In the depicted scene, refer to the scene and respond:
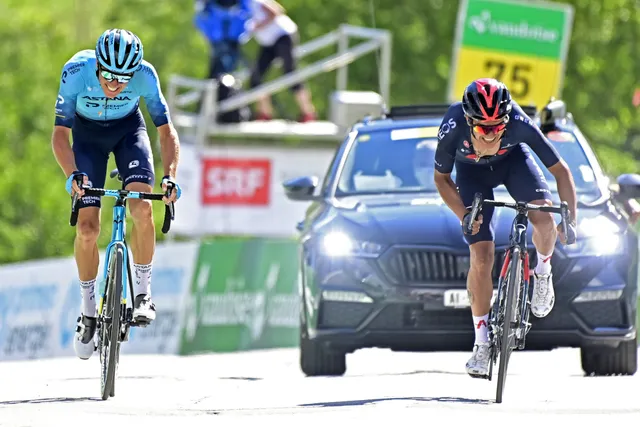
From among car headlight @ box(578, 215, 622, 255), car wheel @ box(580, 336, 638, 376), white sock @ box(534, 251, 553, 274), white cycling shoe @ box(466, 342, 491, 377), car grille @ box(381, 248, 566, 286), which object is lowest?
car wheel @ box(580, 336, 638, 376)

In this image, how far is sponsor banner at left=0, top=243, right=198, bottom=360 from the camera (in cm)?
2038

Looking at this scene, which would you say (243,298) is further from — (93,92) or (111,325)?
(111,325)

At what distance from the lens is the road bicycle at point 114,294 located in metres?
10.2

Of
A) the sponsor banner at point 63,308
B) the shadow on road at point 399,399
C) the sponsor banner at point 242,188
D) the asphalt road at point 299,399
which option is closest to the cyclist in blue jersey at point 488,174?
the shadow on road at point 399,399

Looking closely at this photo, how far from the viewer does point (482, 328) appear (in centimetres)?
1045

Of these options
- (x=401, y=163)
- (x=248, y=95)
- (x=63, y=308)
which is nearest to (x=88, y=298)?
(x=401, y=163)

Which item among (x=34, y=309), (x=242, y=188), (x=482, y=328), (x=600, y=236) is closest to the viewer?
(x=482, y=328)

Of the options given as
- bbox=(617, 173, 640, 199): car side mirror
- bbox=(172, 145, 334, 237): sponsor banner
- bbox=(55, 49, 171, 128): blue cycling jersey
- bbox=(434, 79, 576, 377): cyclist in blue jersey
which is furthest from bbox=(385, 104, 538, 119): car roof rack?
bbox=(172, 145, 334, 237): sponsor banner

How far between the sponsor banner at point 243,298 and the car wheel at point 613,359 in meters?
8.62

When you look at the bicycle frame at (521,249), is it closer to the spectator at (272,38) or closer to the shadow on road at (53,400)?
the shadow on road at (53,400)

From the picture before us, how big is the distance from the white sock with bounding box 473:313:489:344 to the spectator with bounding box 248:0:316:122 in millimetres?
12552

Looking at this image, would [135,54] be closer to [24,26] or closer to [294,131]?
[294,131]

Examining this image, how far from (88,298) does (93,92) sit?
1.23 m

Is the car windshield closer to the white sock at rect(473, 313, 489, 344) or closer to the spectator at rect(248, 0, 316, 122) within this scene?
the white sock at rect(473, 313, 489, 344)
